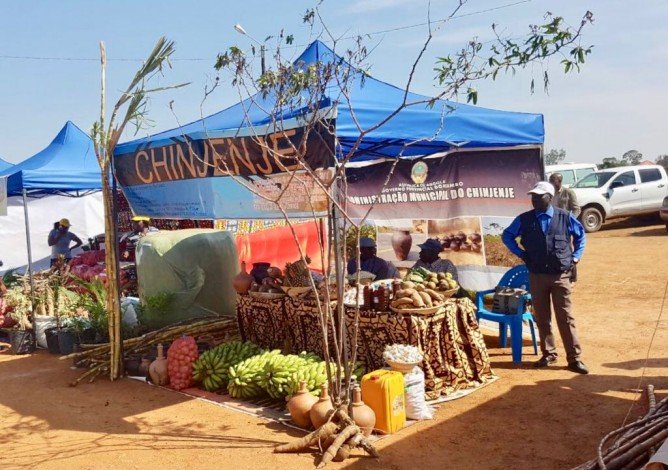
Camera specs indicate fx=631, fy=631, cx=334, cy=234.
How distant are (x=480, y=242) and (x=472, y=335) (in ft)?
7.84

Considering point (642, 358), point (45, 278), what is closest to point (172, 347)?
point (45, 278)

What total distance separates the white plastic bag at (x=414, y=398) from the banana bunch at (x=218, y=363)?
218 centimetres

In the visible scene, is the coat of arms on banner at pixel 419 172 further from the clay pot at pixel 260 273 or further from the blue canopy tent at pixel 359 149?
the clay pot at pixel 260 273

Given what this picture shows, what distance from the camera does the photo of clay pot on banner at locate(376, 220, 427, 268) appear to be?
944 cm

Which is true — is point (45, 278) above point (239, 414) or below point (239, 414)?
above

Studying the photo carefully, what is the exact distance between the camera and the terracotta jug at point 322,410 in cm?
517

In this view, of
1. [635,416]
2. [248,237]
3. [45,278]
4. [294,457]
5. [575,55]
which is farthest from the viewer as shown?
[248,237]

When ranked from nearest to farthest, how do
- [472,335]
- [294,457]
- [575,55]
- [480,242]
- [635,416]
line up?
[575,55] < [294,457] < [635,416] < [472,335] < [480,242]

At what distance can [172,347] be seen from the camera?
7.19 m

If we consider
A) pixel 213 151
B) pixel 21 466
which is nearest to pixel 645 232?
pixel 213 151

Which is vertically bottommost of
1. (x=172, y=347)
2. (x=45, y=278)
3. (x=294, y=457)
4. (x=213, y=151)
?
(x=294, y=457)

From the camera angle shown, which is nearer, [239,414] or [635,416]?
[635,416]

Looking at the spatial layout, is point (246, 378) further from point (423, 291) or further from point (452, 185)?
point (452, 185)

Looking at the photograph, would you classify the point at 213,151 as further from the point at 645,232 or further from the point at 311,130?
the point at 645,232
